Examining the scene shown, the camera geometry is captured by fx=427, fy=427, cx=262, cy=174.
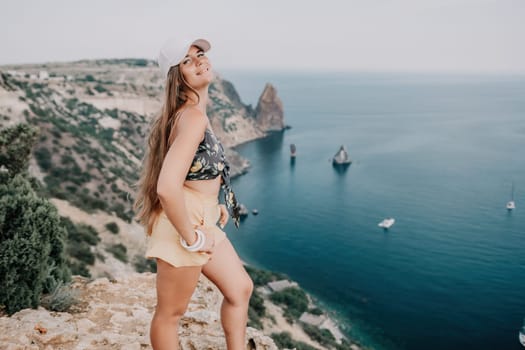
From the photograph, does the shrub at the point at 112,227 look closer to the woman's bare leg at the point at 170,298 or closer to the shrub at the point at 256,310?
the shrub at the point at 256,310

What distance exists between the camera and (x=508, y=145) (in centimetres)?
7262

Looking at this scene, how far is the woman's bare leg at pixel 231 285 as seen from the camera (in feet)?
→ 8.68

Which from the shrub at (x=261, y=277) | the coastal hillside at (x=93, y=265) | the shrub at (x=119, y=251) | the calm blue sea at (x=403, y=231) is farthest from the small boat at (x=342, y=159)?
the shrub at (x=119, y=251)

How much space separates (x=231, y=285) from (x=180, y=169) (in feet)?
2.87

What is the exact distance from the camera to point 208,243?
95.2 inches

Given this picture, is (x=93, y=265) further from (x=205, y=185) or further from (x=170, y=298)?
(x=205, y=185)

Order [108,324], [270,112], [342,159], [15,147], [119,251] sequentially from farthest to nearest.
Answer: [270,112], [342,159], [119,251], [15,147], [108,324]

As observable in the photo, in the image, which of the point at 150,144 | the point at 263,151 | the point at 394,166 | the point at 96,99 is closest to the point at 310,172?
the point at 394,166

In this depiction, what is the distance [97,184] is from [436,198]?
1585 inches

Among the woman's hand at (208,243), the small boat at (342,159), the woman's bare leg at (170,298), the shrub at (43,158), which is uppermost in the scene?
the woman's hand at (208,243)

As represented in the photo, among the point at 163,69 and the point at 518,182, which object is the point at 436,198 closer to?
the point at 518,182

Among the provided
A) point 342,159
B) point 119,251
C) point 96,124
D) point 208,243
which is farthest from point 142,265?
point 342,159

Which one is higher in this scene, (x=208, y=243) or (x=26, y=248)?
(x=208, y=243)

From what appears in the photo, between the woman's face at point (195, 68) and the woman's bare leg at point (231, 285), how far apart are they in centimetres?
100
